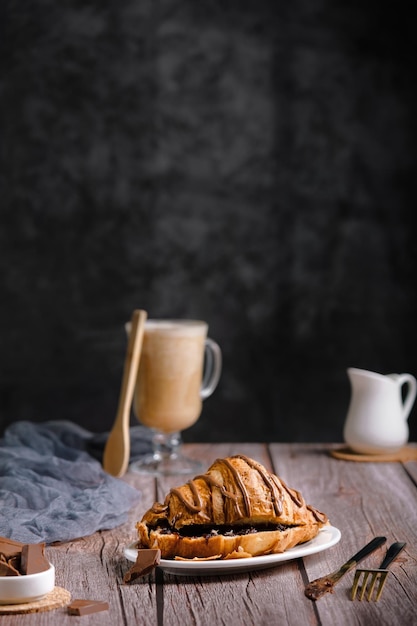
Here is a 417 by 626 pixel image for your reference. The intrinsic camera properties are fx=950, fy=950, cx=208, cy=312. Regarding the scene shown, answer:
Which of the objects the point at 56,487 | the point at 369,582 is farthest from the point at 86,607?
the point at 56,487

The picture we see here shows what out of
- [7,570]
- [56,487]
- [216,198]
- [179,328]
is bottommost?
[56,487]

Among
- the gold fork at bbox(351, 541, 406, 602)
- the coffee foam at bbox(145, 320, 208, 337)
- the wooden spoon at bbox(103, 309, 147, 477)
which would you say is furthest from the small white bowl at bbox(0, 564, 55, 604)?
the coffee foam at bbox(145, 320, 208, 337)

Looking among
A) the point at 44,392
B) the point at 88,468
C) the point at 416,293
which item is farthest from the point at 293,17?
the point at 88,468

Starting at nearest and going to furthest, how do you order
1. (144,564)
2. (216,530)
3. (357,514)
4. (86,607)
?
(86,607), (144,564), (216,530), (357,514)

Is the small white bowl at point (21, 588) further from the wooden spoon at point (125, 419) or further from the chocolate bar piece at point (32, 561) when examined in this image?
the wooden spoon at point (125, 419)

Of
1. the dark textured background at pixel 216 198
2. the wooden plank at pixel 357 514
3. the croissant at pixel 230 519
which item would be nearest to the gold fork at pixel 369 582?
the wooden plank at pixel 357 514

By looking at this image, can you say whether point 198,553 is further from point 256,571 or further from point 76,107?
point 76,107

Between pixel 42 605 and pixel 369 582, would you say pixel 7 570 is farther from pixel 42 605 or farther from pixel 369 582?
pixel 369 582
